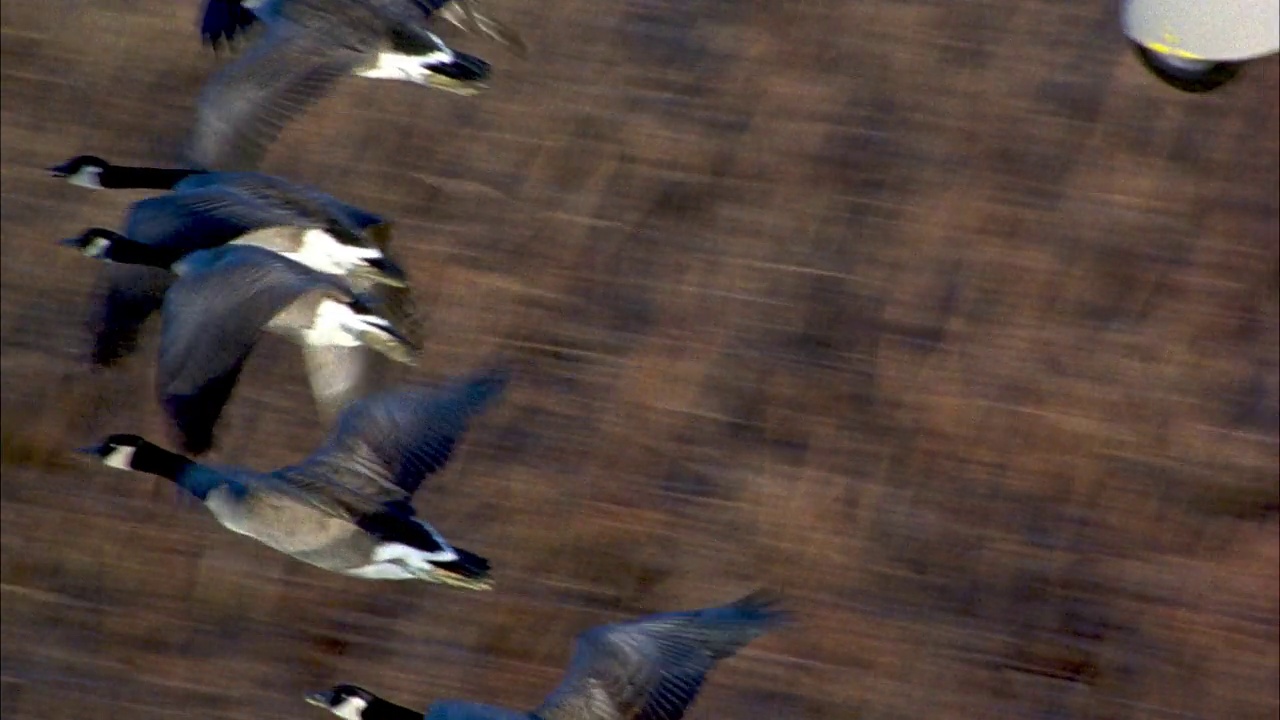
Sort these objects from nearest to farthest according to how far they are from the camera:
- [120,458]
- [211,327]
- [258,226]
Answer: [211,327], [258,226], [120,458]

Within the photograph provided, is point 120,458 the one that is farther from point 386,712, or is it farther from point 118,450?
point 386,712

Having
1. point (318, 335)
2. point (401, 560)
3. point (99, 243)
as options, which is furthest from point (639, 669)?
point (99, 243)

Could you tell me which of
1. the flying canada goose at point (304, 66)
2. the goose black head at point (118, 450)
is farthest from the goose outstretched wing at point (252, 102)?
the goose black head at point (118, 450)

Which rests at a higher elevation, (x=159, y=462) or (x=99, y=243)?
(x=99, y=243)

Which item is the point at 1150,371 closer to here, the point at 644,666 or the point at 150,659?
the point at 644,666

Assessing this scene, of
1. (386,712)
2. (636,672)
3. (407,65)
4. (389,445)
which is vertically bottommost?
(386,712)

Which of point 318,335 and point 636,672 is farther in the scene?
point 318,335

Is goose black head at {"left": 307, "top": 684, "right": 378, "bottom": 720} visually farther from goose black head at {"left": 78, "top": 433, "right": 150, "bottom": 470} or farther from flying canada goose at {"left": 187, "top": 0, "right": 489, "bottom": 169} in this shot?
flying canada goose at {"left": 187, "top": 0, "right": 489, "bottom": 169}
